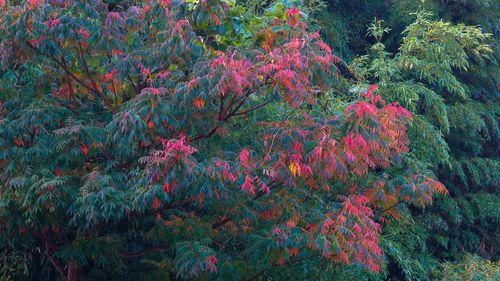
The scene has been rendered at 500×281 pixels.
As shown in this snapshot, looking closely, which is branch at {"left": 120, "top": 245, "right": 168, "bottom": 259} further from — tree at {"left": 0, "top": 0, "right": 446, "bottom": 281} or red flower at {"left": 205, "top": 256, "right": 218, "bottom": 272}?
red flower at {"left": 205, "top": 256, "right": 218, "bottom": 272}

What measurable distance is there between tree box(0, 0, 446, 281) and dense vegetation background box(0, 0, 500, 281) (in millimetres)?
17

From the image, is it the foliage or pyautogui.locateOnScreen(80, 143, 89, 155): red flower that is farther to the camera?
the foliage

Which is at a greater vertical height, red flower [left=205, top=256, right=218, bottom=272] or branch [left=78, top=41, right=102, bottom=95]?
branch [left=78, top=41, right=102, bottom=95]

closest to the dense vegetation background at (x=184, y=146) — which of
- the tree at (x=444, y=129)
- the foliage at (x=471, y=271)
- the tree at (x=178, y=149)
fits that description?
the tree at (x=178, y=149)

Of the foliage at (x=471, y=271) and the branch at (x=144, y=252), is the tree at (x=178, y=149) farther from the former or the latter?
the foliage at (x=471, y=271)

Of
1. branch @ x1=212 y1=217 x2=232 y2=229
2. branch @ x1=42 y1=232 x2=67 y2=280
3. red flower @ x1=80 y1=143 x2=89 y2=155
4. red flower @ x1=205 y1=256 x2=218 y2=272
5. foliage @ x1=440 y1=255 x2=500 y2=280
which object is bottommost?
foliage @ x1=440 y1=255 x2=500 y2=280

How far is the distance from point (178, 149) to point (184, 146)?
56 millimetres

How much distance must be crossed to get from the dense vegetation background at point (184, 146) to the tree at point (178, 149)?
2 cm

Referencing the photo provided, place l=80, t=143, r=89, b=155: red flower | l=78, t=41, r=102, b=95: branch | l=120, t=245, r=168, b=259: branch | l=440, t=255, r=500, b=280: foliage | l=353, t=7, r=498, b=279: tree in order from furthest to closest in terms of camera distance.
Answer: l=353, t=7, r=498, b=279: tree → l=440, t=255, r=500, b=280: foliage → l=120, t=245, r=168, b=259: branch → l=78, t=41, r=102, b=95: branch → l=80, t=143, r=89, b=155: red flower

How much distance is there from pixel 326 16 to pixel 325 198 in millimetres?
6167

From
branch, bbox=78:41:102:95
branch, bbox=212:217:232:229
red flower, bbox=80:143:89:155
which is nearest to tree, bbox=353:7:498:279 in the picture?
branch, bbox=212:217:232:229

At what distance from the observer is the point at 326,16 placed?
12.9m

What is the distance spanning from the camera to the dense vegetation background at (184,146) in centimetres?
610

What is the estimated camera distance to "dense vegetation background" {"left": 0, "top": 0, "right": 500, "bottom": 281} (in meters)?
6.10
